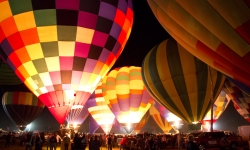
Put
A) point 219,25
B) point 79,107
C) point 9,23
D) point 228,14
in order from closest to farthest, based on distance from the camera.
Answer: point 228,14 < point 219,25 < point 9,23 < point 79,107

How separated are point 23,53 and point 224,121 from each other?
34.1 metres

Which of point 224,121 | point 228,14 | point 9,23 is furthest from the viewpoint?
point 224,121

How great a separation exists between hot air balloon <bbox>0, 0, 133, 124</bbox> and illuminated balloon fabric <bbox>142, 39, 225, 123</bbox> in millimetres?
3483

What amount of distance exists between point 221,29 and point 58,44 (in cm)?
584

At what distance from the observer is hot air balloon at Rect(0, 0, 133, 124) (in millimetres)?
9203

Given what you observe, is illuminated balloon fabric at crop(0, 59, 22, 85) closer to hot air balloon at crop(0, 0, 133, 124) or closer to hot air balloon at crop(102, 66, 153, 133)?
hot air balloon at crop(102, 66, 153, 133)

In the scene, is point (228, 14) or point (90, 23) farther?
point (90, 23)

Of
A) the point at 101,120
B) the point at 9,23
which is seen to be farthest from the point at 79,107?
the point at 101,120

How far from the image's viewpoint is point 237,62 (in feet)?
20.5

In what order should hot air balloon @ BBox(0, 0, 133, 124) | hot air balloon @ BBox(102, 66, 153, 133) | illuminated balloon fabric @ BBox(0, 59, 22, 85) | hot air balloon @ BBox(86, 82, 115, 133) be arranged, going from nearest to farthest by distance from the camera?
hot air balloon @ BBox(0, 0, 133, 124), hot air balloon @ BBox(102, 66, 153, 133), illuminated balloon fabric @ BBox(0, 59, 22, 85), hot air balloon @ BBox(86, 82, 115, 133)

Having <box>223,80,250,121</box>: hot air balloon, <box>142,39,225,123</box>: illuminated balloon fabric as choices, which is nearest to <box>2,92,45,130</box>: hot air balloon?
<box>142,39,225,123</box>: illuminated balloon fabric

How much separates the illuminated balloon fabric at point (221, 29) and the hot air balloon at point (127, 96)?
9607 mm

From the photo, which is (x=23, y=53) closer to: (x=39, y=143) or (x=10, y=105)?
(x=39, y=143)

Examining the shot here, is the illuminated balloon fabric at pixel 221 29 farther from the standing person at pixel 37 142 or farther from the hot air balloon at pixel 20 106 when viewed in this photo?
the hot air balloon at pixel 20 106
